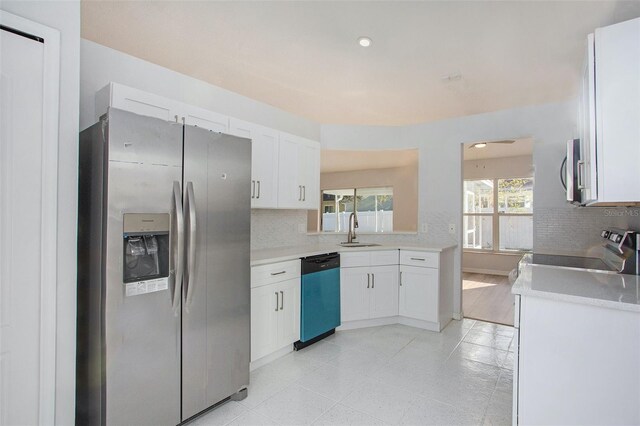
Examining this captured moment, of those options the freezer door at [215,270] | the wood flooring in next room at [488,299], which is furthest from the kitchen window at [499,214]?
the freezer door at [215,270]

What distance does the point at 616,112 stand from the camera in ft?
4.78

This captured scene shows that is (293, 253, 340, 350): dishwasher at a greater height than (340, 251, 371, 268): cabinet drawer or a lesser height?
lesser

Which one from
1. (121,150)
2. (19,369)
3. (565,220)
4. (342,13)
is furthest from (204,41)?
(565,220)

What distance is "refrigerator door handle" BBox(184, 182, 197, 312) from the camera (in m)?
1.79

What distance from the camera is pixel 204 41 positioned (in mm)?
2627

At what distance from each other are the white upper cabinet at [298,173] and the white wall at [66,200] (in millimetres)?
1841

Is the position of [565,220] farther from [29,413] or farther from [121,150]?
[29,413]

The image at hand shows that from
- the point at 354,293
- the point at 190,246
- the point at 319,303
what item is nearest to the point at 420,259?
the point at 354,293

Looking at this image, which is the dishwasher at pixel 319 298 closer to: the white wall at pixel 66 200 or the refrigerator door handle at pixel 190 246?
the refrigerator door handle at pixel 190 246

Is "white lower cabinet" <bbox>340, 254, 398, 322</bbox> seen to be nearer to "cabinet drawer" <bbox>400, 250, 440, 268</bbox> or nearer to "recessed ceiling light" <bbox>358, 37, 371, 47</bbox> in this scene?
"cabinet drawer" <bbox>400, 250, 440, 268</bbox>

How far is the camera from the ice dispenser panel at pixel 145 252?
1.59 m

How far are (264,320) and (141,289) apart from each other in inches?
45.9

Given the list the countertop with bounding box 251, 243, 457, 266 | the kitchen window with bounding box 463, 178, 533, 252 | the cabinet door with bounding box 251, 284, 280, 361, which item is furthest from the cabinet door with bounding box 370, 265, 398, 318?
the kitchen window with bounding box 463, 178, 533, 252

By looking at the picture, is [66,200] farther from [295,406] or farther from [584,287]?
[584,287]
